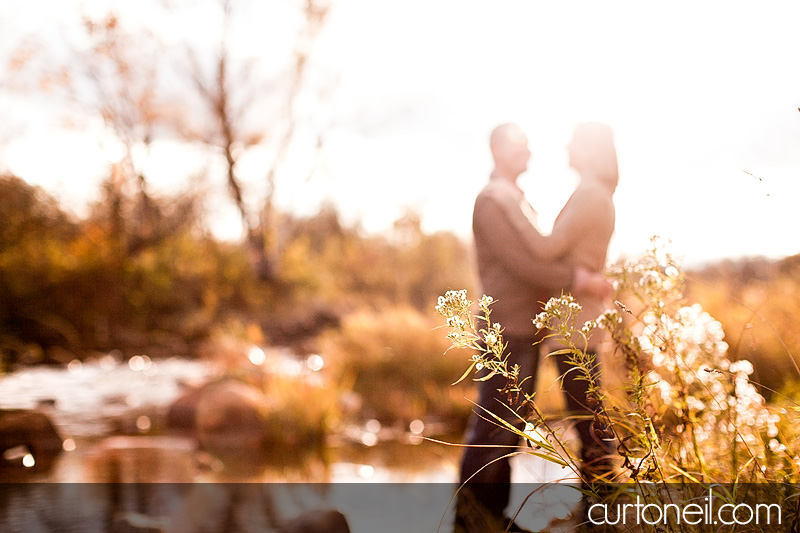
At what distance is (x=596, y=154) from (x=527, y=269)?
1.51 feet

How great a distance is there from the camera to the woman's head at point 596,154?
6.92 ft

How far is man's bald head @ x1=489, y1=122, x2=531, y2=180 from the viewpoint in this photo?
2217 mm

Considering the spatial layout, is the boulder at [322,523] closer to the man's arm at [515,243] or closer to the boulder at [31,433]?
the man's arm at [515,243]

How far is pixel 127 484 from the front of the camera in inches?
150

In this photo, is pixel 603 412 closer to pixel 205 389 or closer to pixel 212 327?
pixel 205 389

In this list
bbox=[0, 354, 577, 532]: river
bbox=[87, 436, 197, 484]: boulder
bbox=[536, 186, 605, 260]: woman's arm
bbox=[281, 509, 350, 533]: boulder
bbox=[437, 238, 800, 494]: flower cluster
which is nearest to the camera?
bbox=[437, 238, 800, 494]: flower cluster

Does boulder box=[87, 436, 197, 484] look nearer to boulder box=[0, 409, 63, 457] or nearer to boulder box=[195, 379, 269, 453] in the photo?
boulder box=[195, 379, 269, 453]

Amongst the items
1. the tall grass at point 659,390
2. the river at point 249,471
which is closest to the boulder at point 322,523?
the river at point 249,471

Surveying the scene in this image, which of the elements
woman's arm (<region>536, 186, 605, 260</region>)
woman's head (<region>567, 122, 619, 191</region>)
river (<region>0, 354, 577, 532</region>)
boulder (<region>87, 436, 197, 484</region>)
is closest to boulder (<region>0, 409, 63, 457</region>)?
river (<region>0, 354, 577, 532</region>)

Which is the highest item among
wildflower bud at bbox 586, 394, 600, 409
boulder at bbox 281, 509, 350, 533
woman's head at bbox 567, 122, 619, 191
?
woman's head at bbox 567, 122, 619, 191

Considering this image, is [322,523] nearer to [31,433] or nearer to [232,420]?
[232,420]

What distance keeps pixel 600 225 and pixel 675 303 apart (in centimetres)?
42

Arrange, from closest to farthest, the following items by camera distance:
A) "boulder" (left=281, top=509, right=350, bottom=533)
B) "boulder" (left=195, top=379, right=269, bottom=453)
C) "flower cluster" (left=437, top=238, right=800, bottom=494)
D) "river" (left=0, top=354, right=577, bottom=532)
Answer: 1. "flower cluster" (left=437, top=238, right=800, bottom=494)
2. "boulder" (left=281, top=509, right=350, bottom=533)
3. "river" (left=0, top=354, right=577, bottom=532)
4. "boulder" (left=195, top=379, right=269, bottom=453)

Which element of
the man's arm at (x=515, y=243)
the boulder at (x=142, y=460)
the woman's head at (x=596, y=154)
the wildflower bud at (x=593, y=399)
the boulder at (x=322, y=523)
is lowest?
the boulder at (x=322, y=523)
